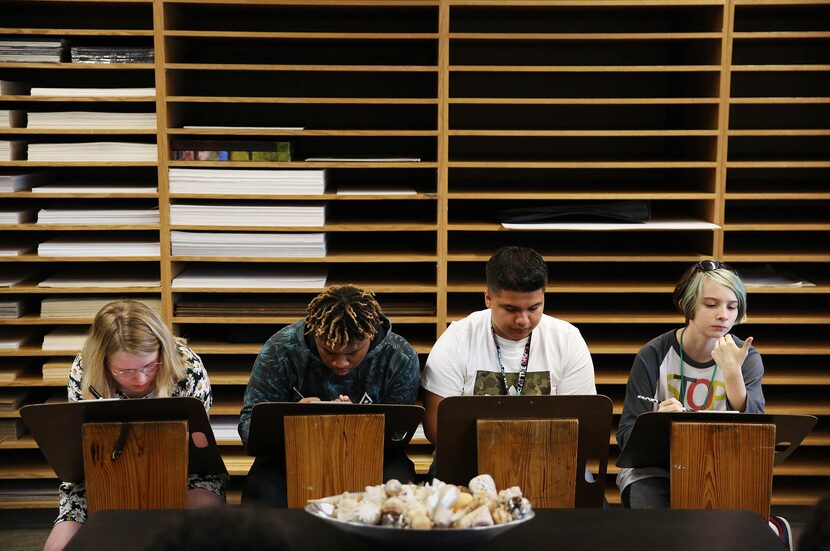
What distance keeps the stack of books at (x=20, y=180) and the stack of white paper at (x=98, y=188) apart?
0.04 metres

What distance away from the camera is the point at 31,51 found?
3.45m

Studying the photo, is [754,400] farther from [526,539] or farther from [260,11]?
[260,11]

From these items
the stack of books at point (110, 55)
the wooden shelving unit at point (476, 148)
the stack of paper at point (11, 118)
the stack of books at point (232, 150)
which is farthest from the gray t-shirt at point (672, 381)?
the stack of paper at point (11, 118)

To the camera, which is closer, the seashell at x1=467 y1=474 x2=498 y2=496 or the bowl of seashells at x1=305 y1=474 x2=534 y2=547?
the bowl of seashells at x1=305 y1=474 x2=534 y2=547

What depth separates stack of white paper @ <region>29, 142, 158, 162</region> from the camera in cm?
351

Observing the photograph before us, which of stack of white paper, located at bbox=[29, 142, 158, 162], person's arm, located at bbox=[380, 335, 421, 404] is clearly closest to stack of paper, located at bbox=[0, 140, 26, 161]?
stack of white paper, located at bbox=[29, 142, 158, 162]

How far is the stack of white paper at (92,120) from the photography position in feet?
11.5

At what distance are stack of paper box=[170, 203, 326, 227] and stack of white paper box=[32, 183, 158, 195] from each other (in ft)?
0.48

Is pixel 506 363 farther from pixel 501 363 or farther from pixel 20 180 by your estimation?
pixel 20 180

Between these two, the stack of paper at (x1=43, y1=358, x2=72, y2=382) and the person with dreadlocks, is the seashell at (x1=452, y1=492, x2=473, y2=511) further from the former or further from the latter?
the stack of paper at (x1=43, y1=358, x2=72, y2=382)

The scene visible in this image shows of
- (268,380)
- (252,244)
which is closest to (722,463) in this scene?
(268,380)

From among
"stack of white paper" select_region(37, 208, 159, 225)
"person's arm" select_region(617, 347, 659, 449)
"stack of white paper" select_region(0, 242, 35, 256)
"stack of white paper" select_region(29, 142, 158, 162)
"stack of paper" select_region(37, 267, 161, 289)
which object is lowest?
"person's arm" select_region(617, 347, 659, 449)

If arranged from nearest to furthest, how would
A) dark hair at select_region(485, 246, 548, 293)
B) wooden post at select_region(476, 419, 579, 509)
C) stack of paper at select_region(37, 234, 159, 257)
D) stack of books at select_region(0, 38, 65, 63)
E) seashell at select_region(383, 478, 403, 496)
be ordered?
seashell at select_region(383, 478, 403, 496) → wooden post at select_region(476, 419, 579, 509) → dark hair at select_region(485, 246, 548, 293) → stack of books at select_region(0, 38, 65, 63) → stack of paper at select_region(37, 234, 159, 257)

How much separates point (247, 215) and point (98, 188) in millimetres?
568
